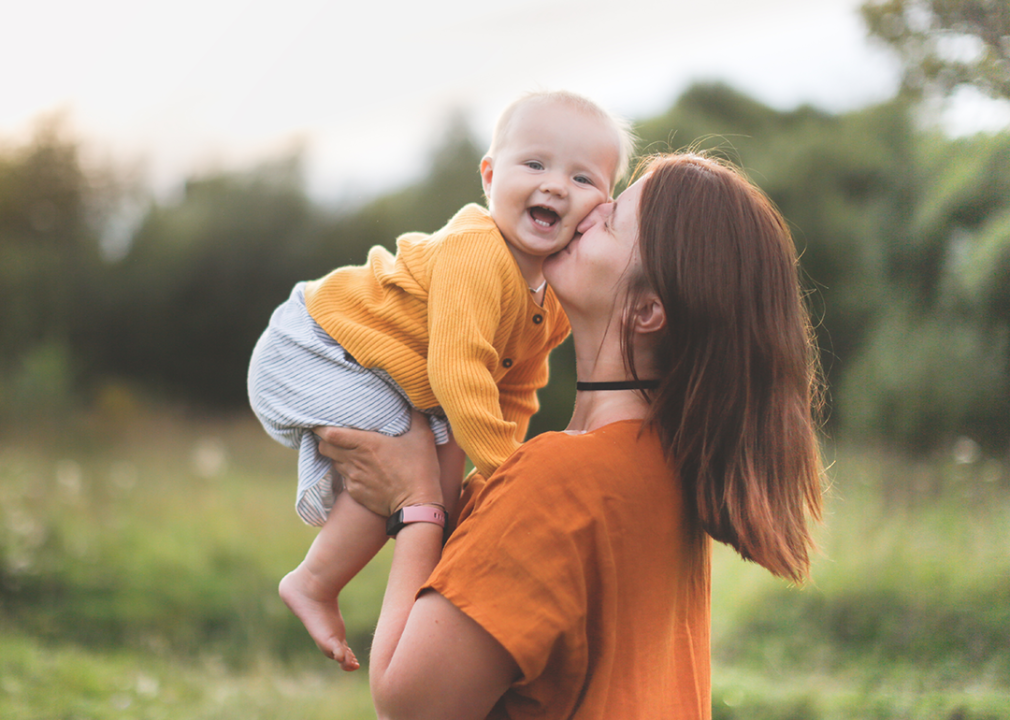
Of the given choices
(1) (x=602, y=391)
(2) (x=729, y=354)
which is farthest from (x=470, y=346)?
(2) (x=729, y=354)

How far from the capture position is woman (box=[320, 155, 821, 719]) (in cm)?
113

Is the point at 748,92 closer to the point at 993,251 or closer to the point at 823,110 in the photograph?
the point at 823,110

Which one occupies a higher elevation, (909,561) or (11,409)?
(909,561)

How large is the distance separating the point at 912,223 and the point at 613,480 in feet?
16.2

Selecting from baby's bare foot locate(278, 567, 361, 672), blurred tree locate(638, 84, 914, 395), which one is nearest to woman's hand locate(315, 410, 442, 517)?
baby's bare foot locate(278, 567, 361, 672)

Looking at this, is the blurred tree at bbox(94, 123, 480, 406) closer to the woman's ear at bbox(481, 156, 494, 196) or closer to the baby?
the woman's ear at bbox(481, 156, 494, 196)

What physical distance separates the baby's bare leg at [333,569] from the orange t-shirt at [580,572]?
44 centimetres

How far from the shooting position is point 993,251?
9.83 feet

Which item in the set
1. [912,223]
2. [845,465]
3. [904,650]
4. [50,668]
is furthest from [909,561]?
[50,668]

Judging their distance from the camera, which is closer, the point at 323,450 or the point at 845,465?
the point at 323,450

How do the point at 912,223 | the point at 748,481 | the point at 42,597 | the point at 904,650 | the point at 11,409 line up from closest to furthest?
the point at 748,481 → the point at 904,650 → the point at 912,223 → the point at 42,597 → the point at 11,409

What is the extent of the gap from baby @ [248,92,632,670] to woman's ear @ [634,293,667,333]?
0.97ft

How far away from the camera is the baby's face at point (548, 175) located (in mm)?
1570

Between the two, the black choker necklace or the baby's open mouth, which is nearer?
the black choker necklace
